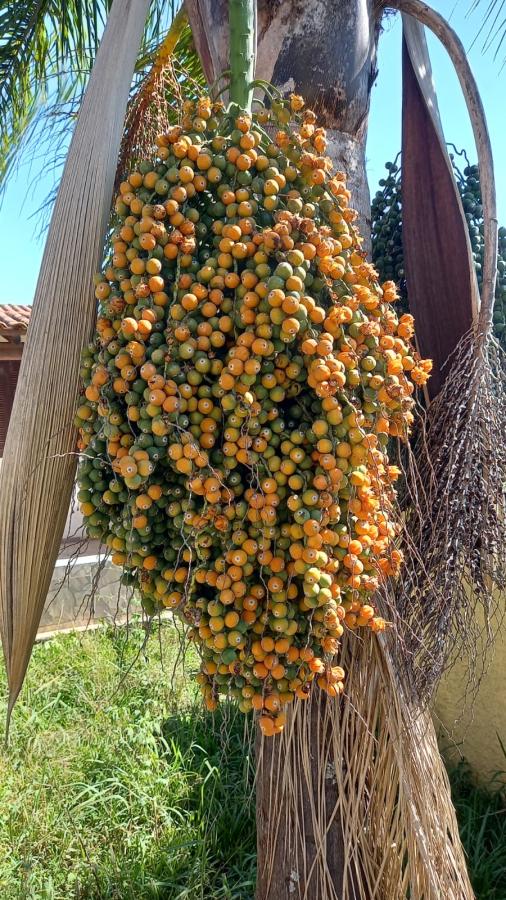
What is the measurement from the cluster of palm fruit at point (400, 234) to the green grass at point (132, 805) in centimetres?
130

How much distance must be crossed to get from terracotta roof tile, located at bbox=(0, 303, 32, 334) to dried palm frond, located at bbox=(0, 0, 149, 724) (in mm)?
4680

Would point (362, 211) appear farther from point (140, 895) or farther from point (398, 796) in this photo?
point (140, 895)

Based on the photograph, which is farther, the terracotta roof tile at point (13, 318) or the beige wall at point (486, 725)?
the terracotta roof tile at point (13, 318)

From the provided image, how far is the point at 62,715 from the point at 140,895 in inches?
52.2

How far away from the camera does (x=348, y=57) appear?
142 cm

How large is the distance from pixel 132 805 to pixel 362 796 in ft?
6.02

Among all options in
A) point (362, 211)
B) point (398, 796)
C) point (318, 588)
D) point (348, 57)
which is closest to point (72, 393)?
point (318, 588)

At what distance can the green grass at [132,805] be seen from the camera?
2500mm

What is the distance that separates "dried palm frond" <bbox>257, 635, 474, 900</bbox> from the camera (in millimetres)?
1336

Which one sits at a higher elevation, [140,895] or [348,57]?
[348,57]

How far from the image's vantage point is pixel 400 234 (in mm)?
1676

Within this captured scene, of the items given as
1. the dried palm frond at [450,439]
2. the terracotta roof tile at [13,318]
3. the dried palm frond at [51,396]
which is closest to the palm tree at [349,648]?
the dried palm frond at [51,396]

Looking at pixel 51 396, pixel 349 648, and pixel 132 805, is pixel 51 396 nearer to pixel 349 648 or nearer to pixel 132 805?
pixel 349 648

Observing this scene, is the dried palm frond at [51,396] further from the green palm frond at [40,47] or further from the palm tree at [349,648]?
the green palm frond at [40,47]
